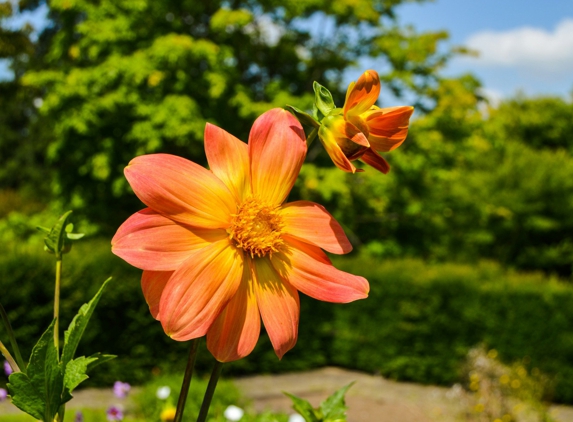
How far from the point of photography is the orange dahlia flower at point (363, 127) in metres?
0.81

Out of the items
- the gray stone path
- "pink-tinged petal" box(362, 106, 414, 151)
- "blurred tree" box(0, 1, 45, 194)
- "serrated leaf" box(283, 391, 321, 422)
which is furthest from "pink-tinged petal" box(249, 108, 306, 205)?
"blurred tree" box(0, 1, 45, 194)

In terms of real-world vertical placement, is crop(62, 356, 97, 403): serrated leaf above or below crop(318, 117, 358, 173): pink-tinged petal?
below

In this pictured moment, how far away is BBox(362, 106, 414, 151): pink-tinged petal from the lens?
0.82 meters

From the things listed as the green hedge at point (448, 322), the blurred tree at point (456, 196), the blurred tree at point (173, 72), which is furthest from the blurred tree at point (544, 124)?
the green hedge at point (448, 322)

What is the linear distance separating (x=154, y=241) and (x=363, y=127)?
0.33 metres

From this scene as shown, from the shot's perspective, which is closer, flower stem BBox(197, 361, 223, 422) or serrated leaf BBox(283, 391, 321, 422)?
flower stem BBox(197, 361, 223, 422)

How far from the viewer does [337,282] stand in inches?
33.1

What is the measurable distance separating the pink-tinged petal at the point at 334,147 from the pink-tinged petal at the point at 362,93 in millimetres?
35

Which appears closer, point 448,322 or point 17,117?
point 448,322

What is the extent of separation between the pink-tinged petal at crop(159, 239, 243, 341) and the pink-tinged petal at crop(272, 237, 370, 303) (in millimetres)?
86

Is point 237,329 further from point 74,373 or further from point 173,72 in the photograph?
point 173,72

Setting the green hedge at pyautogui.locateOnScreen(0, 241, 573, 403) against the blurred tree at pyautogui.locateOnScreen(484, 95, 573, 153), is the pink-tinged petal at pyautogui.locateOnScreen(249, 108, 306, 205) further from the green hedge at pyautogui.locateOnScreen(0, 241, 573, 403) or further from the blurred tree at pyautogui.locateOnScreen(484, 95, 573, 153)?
the blurred tree at pyautogui.locateOnScreen(484, 95, 573, 153)

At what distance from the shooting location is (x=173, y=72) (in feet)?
29.0

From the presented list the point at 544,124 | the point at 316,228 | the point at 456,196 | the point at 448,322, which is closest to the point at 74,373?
the point at 316,228
